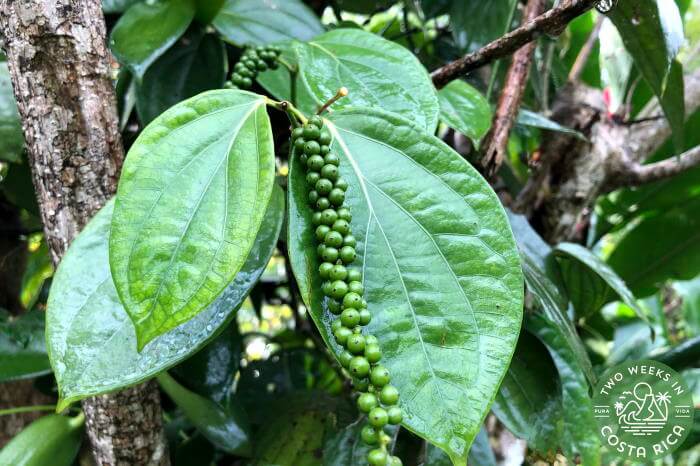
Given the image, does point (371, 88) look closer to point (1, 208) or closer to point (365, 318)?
point (365, 318)

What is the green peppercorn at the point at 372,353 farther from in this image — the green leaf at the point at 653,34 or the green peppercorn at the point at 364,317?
the green leaf at the point at 653,34

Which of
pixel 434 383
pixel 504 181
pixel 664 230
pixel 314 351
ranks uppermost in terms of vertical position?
pixel 434 383

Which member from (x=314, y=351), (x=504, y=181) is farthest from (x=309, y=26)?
(x=314, y=351)

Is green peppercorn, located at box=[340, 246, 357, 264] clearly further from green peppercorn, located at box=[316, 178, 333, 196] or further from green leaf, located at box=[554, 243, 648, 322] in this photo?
green leaf, located at box=[554, 243, 648, 322]

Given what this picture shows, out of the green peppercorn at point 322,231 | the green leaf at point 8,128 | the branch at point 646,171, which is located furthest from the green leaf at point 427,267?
the branch at point 646,171

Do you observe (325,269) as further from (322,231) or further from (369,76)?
(369,76)
